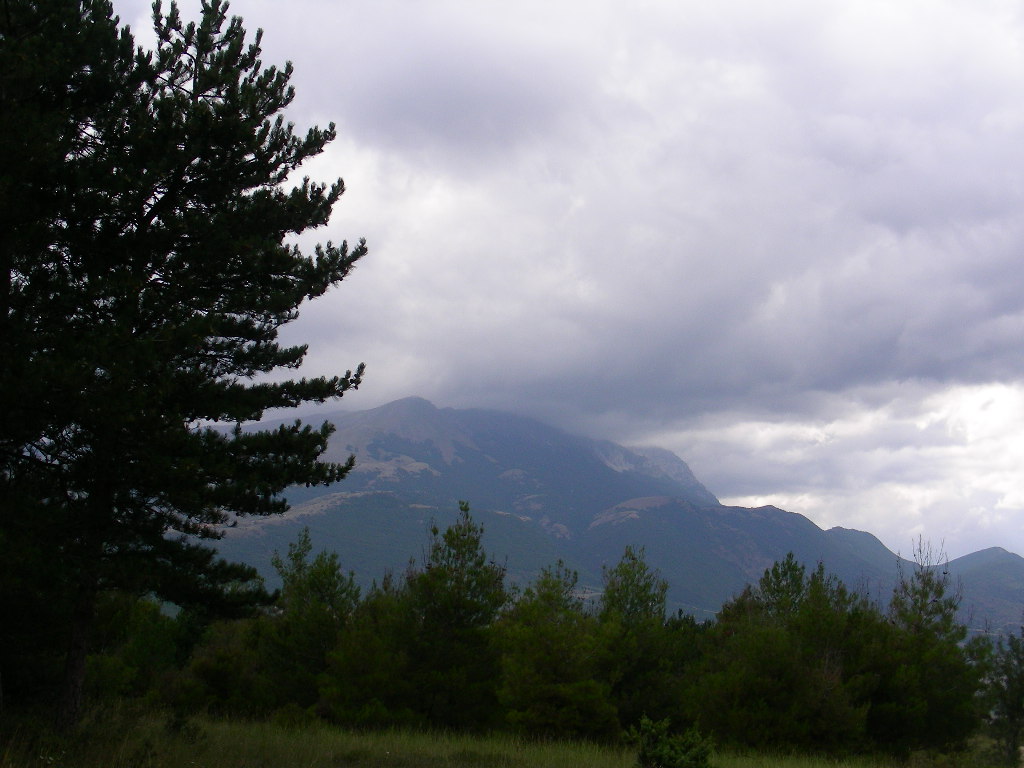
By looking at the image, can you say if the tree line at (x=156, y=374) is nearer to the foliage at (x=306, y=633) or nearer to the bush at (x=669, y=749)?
the bush at (x=669, y=749)

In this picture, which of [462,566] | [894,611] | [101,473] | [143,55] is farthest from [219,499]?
[894,611]

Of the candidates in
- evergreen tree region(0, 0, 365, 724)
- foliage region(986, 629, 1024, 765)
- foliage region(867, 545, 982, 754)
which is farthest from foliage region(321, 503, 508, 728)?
foliage region(986, 629, 1024, 765)

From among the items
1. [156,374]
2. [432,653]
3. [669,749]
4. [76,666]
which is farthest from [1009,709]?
[156,374]

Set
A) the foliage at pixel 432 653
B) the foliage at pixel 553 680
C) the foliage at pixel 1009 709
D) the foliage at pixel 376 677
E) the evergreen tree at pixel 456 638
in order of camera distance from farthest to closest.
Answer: the foliage at pixel 1009 709
the evergreen tree at pixel 456 638
the foliage at pixel 432 653
the foliage at pixel 376 677
the foliage at pixel 553 680

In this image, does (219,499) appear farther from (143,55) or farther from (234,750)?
(143,55)

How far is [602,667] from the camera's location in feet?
76.3

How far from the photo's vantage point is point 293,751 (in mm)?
12352

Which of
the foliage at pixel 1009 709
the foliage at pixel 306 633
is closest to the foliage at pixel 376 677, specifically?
the foliage at pixel 306 633

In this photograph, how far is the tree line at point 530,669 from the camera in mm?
19766

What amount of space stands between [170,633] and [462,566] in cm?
1153

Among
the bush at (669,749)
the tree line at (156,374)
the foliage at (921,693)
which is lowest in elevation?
the foliage at (921,693)

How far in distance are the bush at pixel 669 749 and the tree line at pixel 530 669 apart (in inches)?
323

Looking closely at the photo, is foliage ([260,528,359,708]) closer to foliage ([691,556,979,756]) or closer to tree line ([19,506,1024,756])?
tree line ([19,506,1024,756])

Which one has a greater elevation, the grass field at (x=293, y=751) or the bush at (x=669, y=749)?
the bush at (x=669, y=749)
